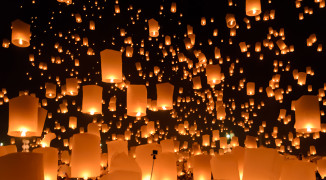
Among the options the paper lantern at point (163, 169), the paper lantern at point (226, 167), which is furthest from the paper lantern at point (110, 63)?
the paper lantern at point (226, 167)

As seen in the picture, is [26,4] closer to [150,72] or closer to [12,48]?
[12,48]

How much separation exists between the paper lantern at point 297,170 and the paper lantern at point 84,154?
65.3 inches

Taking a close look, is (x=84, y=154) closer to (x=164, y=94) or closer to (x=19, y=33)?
(x=164, y=94)

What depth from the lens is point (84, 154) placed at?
3.50 metres

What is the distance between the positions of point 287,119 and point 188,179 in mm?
6379

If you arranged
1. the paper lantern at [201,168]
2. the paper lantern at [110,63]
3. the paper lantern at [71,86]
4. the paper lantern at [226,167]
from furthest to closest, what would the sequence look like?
the paper lantern at [71,86] → the paper lantern at [110,63] → the paper lantern at [201,168] → the paper lantern at [226,167]

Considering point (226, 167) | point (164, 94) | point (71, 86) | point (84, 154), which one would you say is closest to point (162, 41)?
point (71, 86)

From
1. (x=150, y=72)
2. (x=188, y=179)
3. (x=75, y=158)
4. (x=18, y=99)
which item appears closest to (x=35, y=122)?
(x=18, y=99)

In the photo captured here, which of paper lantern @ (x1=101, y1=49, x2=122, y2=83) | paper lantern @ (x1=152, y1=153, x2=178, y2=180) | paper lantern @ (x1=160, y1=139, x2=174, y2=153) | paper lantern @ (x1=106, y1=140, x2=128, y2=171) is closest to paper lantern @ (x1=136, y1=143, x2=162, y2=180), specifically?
paper lantern @ (x1=152, y1=153, x2=178, y2=180)

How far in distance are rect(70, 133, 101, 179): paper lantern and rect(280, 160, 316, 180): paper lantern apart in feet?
5.44

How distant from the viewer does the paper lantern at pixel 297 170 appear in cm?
308

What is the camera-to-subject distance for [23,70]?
494 inches

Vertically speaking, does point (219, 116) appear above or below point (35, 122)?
above

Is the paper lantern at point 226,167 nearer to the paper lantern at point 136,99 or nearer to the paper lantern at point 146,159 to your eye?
the paper lantern at point 146,159
